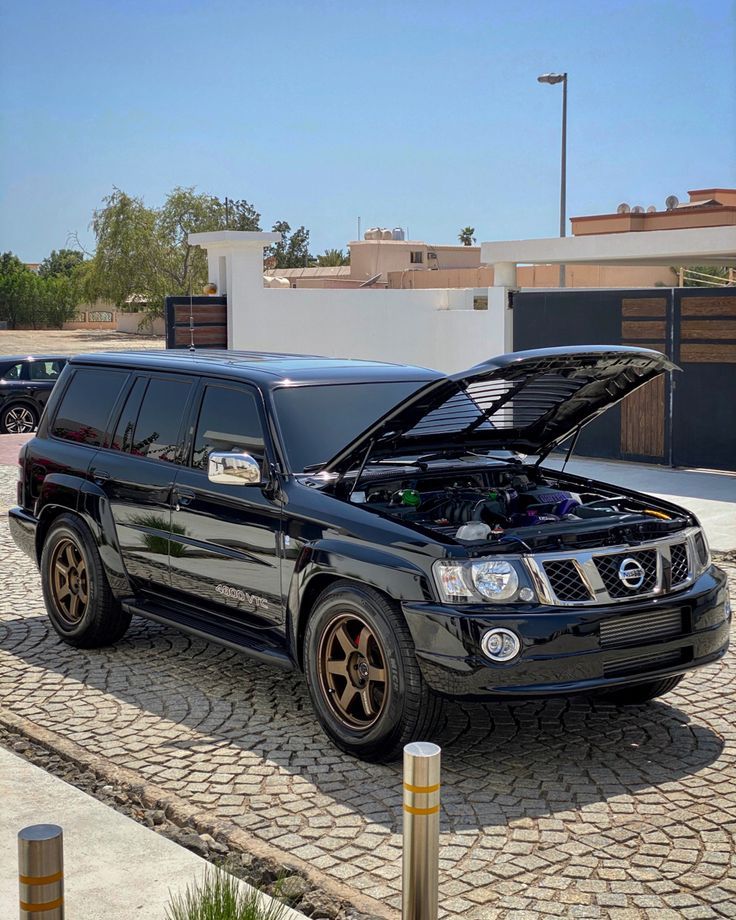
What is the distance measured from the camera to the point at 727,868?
4613mm

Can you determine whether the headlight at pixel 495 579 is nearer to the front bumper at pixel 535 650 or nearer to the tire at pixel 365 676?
the front bumper at pixel 535 650

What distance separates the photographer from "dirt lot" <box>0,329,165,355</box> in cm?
5500

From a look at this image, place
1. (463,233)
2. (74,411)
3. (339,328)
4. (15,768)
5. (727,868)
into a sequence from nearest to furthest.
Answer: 1. (727,868)
2. (15,768)
3. (74,411)
4. (339,328)
5. (463,233)

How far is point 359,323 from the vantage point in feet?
73.5

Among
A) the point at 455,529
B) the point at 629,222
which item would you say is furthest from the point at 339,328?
the point at 455,529

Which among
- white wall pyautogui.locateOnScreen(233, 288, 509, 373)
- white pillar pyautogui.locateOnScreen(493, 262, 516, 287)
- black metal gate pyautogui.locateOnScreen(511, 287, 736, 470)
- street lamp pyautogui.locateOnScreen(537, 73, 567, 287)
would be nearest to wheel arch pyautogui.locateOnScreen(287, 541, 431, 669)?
black metal gate pyautogui.locateOnScreen(511, 287, 736, 470)

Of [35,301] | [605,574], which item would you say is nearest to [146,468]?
[605,574]

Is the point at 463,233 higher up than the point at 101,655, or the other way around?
the point at 463,233

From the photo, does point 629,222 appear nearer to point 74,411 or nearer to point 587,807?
point 74,411

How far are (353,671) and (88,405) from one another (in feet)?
9.97

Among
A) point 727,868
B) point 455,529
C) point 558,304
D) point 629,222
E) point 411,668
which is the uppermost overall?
point 629,222

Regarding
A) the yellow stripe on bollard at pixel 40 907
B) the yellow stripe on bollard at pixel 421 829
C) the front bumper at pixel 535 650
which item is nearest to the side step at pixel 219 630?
the front bumper at pixel 535 650

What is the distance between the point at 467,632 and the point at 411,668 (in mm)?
310

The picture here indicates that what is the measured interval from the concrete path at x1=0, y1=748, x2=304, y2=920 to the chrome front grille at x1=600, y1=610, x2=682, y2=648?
77.2 inches
